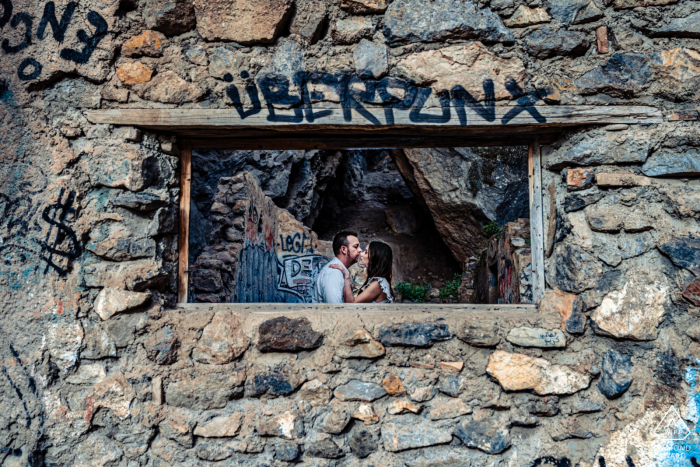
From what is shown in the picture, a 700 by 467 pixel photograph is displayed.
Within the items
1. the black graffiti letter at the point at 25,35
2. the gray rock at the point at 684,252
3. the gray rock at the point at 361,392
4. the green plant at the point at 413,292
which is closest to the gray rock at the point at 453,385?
the gray rock at the point at 361,392

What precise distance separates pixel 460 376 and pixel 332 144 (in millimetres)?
1265

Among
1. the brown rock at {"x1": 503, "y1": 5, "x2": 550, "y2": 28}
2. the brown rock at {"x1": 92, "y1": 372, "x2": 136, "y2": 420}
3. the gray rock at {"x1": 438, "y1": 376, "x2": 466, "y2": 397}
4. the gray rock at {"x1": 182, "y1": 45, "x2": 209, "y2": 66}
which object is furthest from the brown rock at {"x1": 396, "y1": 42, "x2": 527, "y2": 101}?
the brown rock at {"x1": 92, "y1": 372, "x2": 136, "y2": 420}

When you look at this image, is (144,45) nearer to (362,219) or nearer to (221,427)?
(221,427)

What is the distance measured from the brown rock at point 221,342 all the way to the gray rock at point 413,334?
25.5 inches

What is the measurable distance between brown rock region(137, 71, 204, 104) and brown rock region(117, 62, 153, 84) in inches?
1.4

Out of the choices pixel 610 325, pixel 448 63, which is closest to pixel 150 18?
pixel 448 63

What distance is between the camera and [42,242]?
1.93 meters

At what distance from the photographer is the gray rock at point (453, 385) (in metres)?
1.90

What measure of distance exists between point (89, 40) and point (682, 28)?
8.65 ft

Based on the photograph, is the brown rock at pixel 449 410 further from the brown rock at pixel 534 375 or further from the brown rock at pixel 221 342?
the brown rock at pixel 221 342

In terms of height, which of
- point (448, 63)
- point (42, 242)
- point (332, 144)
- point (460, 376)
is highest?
point (448, 63)

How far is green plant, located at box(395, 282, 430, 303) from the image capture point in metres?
10.8

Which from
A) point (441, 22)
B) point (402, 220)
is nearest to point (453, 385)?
point (441, 22)

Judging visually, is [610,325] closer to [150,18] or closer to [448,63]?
[448,63]
